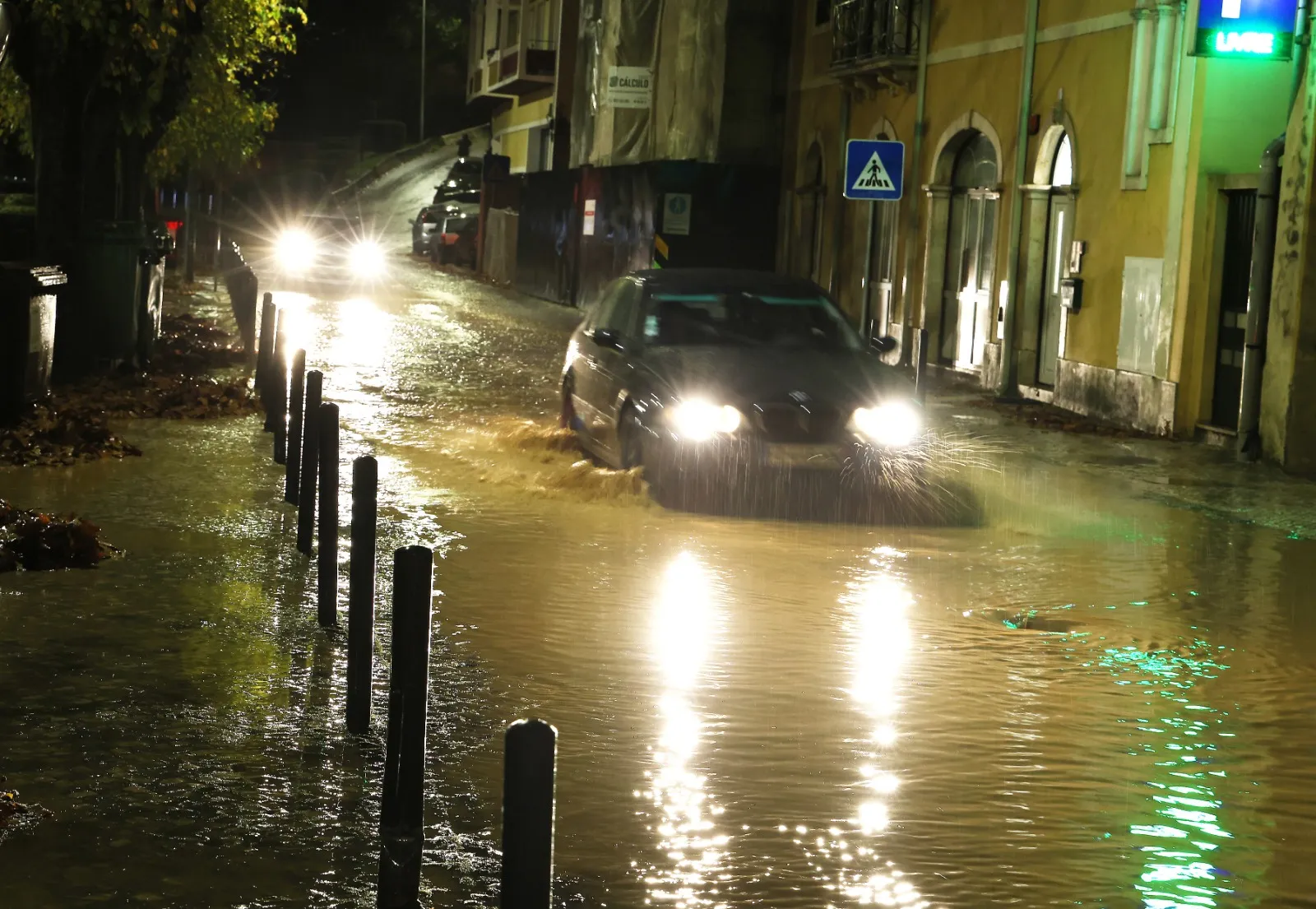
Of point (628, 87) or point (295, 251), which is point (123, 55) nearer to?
point (628, 87)

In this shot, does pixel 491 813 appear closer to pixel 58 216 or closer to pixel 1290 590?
pixel 1290 590

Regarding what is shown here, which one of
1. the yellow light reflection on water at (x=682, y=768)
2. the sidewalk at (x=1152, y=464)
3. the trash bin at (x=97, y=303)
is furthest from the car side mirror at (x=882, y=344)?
the trash bin at (x=97, y=303)

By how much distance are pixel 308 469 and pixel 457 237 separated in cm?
4686

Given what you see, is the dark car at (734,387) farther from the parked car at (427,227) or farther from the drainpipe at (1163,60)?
the parked car at (427,227)

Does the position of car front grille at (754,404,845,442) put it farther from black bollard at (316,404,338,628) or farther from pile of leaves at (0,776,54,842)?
pile of leaves at (0,776,54,842)

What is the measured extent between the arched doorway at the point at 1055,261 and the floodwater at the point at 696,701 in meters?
8.37

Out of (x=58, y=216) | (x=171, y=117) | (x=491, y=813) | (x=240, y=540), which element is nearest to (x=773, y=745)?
(x=491, y=813)

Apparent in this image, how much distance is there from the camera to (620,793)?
19.1 feet

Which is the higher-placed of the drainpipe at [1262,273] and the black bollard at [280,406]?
the drainpipe at [1262,273]

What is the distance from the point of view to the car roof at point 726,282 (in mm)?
13250

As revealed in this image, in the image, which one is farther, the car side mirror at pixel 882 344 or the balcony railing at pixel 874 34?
the balcony railing at pixel 874 34

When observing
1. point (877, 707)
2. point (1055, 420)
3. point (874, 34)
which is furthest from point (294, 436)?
point (874, 34)

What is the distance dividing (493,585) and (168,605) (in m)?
1.59

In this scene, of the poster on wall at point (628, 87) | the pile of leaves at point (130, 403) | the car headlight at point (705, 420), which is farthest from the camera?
the poster on wall at point (628, 87)
